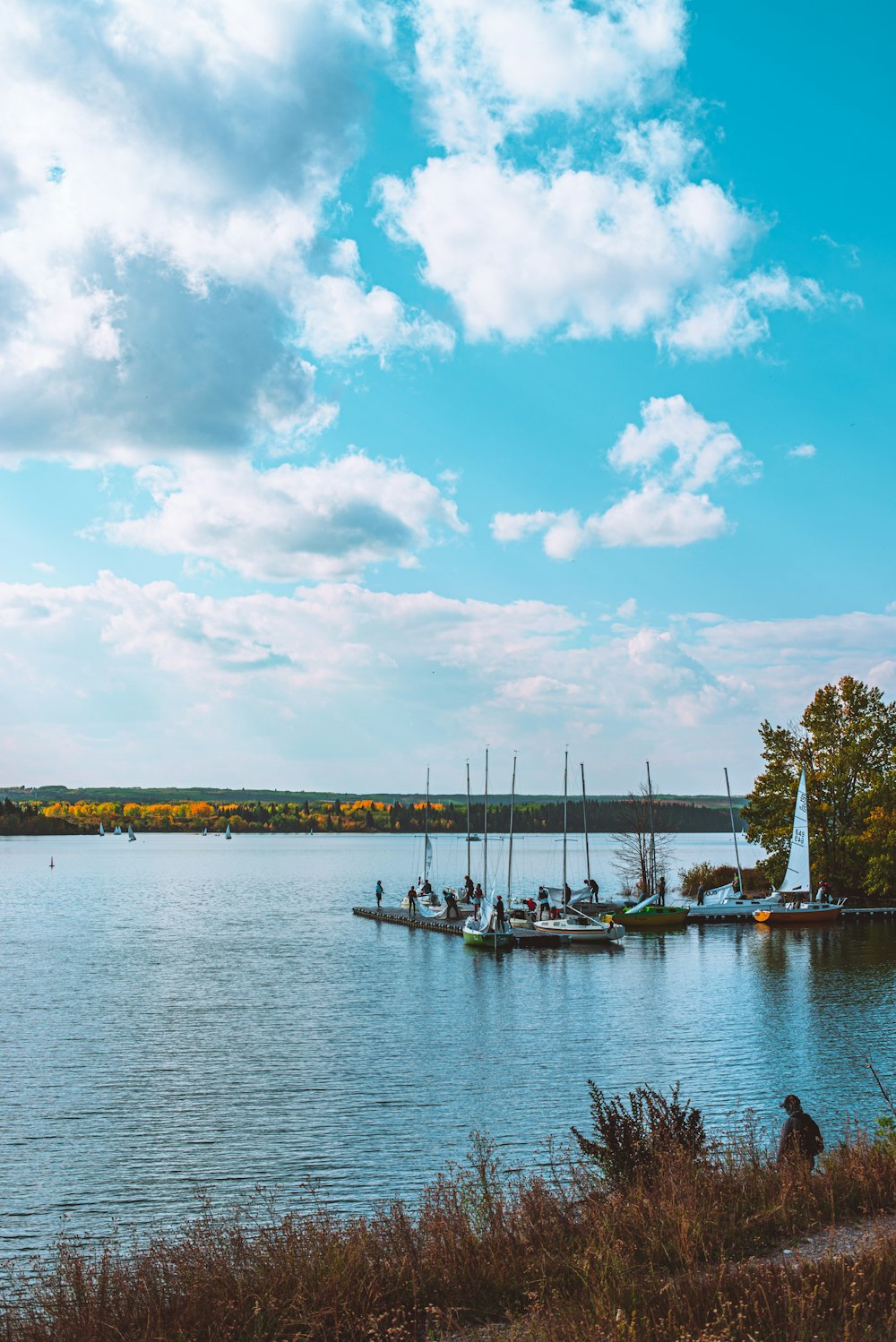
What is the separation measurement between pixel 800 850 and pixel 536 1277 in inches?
2600

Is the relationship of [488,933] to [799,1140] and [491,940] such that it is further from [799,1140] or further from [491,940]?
[799,1140]

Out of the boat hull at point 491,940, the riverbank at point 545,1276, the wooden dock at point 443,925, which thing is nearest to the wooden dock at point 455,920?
the wooden dock at point 443,925

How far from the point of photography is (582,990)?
43.7m

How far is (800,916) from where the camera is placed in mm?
68500

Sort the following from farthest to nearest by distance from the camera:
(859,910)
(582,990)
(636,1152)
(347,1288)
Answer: (859,910)
(582,990)
(636,1152)
(347,1288)

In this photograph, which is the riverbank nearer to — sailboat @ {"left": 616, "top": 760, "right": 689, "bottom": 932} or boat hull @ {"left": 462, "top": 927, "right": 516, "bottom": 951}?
boat hull @ {"left": 462, "top": 927, "right": 516, "bottom": 951}

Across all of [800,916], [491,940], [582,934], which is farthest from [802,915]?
[491,940]

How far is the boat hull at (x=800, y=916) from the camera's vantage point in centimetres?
6844

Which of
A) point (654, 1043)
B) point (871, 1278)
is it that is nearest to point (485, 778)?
point (654, 1043)

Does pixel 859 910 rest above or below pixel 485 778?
below

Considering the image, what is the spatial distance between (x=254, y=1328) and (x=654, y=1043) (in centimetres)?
2441

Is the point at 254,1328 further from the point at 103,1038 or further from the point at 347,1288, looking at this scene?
the point at 103,1038

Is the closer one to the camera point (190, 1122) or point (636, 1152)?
point (636, 1152)

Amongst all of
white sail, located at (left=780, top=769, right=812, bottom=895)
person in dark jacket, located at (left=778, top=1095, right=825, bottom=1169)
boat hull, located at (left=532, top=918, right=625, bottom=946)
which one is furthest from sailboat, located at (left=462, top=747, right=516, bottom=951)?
person in dark jacket, located at (left=778, top=1095, right=825, bottom=1169)
